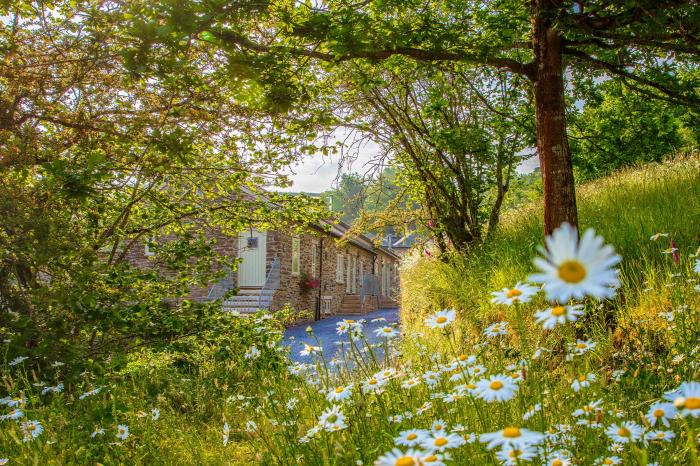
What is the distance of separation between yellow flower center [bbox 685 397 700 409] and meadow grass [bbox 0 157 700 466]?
1.2 inches

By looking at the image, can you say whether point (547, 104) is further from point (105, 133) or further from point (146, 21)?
point (105, 133)

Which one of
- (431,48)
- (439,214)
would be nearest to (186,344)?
(431,48)

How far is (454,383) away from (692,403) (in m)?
Result: 2.21

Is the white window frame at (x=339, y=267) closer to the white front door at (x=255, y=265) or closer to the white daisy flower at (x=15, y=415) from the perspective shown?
the white front door at (x=255, y=265)

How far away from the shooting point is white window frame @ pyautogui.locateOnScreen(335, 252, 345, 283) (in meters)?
24.8

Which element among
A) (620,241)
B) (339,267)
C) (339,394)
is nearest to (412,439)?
(339,394)

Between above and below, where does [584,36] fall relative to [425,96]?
below

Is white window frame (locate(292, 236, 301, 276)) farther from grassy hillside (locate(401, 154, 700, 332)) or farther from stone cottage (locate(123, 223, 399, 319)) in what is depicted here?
grassy hillside (locate(401, 154, 700, 332))

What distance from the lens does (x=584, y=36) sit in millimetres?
4668

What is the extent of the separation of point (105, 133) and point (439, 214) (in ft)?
20.0

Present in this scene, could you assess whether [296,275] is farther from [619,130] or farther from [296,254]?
[619,130]

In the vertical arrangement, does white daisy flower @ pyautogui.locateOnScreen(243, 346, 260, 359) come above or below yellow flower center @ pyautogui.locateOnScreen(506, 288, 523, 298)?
below

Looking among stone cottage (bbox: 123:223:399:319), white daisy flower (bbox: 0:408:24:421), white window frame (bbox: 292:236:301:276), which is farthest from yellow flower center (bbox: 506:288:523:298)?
white window frame (bbox: 292:236:301:276)

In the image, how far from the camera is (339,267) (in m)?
25.2
